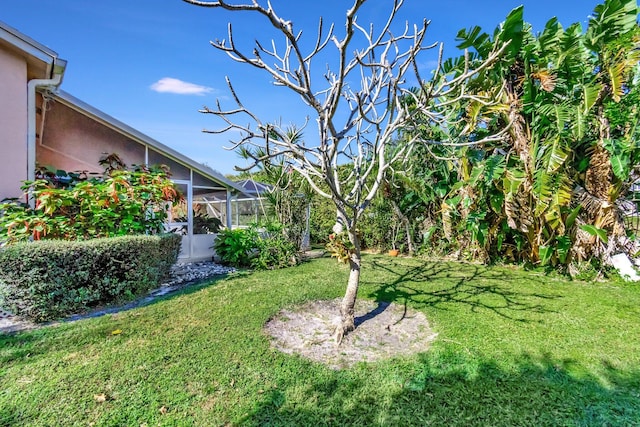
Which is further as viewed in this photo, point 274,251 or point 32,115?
point 274,251

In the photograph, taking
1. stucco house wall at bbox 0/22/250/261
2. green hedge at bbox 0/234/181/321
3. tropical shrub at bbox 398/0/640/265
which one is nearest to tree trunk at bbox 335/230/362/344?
tropical shrub at bbox 398/0/640/265

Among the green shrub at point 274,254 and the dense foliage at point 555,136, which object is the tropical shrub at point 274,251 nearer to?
the green shrub at point 274,254

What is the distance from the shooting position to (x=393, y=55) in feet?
15.1

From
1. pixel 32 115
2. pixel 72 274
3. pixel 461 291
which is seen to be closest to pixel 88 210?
pixel 72 274

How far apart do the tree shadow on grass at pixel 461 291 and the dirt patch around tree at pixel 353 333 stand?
62 cm

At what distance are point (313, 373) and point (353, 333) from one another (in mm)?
1129

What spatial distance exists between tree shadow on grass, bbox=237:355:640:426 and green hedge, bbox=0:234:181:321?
150 inches

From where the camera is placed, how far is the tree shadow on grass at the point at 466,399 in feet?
8.60

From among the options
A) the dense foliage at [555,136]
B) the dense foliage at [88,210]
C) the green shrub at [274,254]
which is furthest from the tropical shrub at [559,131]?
the dense foliage at [88,210]

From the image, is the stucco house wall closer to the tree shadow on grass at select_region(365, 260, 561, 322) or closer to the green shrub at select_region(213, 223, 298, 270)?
the green shrub at select_region(213, 223, 298, 270)

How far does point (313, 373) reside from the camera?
3334 mm

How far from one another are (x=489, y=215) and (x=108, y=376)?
8499 millimetres

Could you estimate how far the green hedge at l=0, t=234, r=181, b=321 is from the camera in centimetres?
448

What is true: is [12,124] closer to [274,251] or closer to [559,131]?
[274,251]
